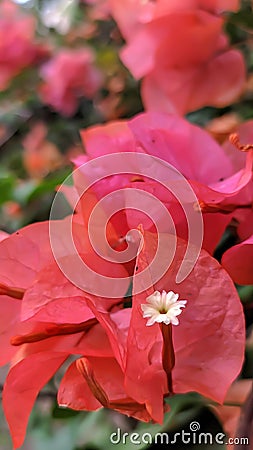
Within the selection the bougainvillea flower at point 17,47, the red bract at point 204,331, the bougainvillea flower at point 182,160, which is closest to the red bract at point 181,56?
the bougainvillea flower at point 182,160

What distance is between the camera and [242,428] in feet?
0.81

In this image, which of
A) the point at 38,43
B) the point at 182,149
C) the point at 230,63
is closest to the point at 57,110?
the point at 38,43

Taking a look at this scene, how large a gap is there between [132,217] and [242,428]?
0.31 ft

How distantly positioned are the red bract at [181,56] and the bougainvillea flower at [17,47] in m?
0.35

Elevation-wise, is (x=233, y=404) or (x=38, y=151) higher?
(x=233, y=404)

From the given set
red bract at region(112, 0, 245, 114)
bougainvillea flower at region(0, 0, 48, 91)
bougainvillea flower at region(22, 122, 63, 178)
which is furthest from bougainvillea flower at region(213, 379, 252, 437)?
bougainvillea flower at region(0, 0, 48, 91)

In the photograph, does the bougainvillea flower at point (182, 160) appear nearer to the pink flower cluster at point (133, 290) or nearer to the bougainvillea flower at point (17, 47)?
the pink flower cluster at point (133, 290)

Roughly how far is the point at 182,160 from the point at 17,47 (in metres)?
0.57

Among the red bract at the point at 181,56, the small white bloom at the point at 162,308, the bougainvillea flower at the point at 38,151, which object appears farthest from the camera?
the bougainvillea flower at the point at 38,151

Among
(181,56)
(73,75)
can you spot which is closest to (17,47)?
(73,75)

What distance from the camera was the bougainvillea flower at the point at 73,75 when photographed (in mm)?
787

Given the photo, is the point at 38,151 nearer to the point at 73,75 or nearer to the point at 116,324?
the point at 73,75

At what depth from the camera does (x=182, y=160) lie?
0.99 feet

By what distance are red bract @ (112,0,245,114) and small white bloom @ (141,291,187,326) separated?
238 millimetres
